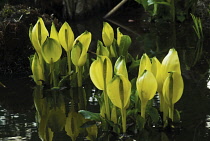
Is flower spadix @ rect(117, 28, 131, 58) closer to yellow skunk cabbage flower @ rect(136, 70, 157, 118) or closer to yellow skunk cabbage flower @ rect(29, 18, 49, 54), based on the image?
yellow skunk cabbage flower @ rect(29, 18, 49, 54)

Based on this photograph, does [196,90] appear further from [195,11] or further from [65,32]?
[195,11]

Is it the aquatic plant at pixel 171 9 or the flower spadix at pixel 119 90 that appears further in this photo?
the aquatic plant at pixel 171 9

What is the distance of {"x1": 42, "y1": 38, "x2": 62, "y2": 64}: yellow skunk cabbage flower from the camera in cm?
381

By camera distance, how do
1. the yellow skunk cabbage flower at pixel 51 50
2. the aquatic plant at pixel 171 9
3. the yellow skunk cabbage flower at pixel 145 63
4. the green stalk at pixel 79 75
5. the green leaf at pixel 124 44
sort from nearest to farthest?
1. the yellow skunk cabbage flower at pixel 145 63
2. the yellow skunk cabbage flower at pixel 51 50
3. the green stalk at pixel 79 75
4. the green leaf at pixel 124 44
5. the aquatic plant at pixel 171 9

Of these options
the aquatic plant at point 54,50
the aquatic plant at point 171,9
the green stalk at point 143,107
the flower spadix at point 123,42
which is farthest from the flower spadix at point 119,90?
the aquatic plant at point 171,9

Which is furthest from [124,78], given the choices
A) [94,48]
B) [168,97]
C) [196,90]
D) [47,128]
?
[94,48]

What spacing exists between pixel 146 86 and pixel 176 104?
2.40ft

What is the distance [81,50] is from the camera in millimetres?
3906

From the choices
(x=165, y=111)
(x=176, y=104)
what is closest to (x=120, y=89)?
(x=165, y=111)

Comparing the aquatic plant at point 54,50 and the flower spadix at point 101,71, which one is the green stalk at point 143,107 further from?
the aquatic plant at point 54,50

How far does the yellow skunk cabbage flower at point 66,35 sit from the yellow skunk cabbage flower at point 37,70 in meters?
0.25

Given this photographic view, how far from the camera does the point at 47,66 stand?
4.12m

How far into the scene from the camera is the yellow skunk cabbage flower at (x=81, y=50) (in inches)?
152

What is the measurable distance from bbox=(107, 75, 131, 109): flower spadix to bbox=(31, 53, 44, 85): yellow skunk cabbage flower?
1.27m
